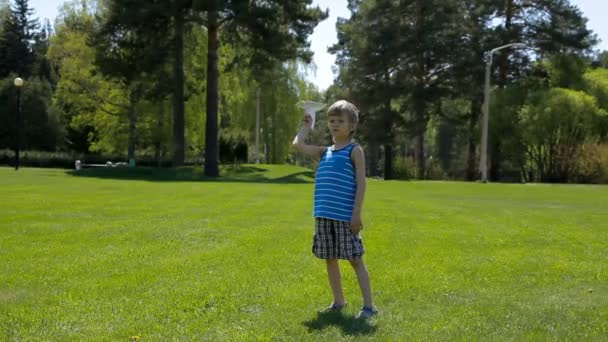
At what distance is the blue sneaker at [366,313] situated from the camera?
15.3ft

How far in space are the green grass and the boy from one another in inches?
18.5

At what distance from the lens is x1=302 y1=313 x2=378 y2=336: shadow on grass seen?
4.31 meters

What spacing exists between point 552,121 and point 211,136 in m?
19.8

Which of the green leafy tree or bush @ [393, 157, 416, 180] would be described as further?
bush @ [393, 157, 416, 180]

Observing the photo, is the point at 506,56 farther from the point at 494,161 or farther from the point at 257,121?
the point at 257,121

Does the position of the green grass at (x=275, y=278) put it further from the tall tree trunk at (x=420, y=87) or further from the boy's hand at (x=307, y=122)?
Result: the tall tree trunk at (x=420, y=87)

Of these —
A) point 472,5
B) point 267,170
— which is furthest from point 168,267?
point 472,5

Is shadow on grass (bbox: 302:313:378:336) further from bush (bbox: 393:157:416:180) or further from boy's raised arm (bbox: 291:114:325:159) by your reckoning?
bush (bbox: 393:157:416:180)

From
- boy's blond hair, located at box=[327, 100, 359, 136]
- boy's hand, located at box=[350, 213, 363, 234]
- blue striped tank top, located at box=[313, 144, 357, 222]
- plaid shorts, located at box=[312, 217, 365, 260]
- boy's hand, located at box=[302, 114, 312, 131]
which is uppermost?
boy's blond hair, located at box=[327, 100, 359, 136]

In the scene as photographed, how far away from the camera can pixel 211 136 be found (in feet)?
108

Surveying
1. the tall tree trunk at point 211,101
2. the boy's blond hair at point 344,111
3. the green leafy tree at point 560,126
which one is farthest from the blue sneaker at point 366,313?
the green leafy tree at point 560,126

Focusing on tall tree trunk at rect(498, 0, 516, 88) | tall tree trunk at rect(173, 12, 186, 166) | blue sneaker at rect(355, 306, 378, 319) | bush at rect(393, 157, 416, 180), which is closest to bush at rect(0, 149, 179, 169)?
tall tree trunk at rect(173, 12, 186, 166)

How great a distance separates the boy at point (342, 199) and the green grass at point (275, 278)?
469mm

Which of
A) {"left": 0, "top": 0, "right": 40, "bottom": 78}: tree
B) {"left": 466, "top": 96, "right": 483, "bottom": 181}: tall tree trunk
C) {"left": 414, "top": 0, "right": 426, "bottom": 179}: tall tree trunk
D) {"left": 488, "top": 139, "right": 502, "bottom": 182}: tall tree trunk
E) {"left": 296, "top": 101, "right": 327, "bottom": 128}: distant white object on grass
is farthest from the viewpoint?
{"left": 0, "top": 0, "right": 40, "bottom": 78}: tree
